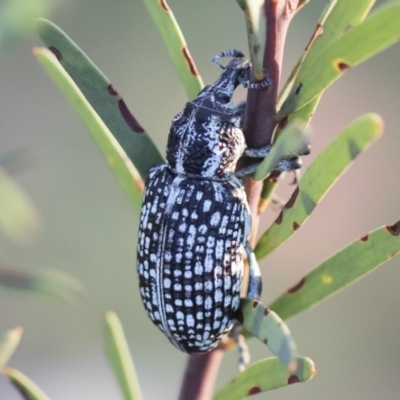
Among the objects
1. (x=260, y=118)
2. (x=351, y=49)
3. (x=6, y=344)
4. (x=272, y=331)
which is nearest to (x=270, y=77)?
(x=260, y=118)

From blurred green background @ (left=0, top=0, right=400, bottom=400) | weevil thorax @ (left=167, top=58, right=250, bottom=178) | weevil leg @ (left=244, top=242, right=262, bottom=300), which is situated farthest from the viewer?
blurred green background @ (left=0, top=0, right=400, bottom=400)

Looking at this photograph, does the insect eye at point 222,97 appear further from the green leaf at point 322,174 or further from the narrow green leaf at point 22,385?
the narrow green leaf at point 22,385

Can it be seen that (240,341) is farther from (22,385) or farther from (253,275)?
(22,385)

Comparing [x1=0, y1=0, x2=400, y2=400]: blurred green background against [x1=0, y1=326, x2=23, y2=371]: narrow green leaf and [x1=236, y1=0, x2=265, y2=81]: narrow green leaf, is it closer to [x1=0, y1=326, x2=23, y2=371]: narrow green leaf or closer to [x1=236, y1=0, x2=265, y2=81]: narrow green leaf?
[x1=236, y1=0, x2=265, y2=81]: narrow green leaf

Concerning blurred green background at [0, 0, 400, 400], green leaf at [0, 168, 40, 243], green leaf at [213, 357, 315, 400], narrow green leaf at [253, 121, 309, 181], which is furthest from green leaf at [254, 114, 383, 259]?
blurred green background at [0, 0, 400, 400]

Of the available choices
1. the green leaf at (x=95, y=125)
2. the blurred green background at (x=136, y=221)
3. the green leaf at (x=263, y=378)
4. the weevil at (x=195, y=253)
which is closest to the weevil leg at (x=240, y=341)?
the weevil at (x=195, y=253)

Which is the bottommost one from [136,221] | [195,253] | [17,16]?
[136,221]
